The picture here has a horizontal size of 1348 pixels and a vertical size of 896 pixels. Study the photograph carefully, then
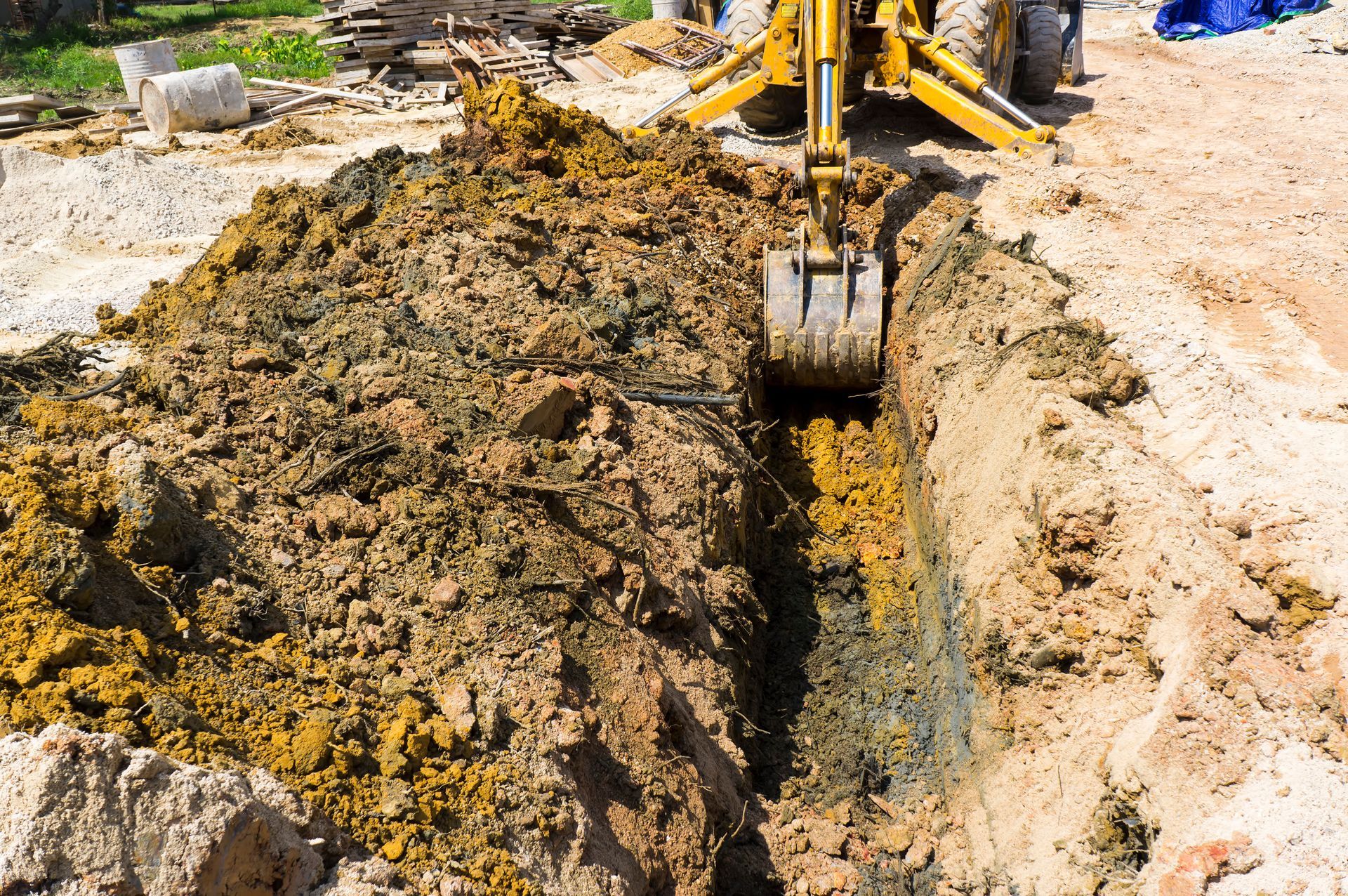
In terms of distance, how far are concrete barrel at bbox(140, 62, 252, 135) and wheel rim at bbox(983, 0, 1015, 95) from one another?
1016 centimetres

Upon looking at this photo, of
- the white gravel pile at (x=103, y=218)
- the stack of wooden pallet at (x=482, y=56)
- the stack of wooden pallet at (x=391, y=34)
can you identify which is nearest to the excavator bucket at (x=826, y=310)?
the white gravel pile at (x=103, y=218)

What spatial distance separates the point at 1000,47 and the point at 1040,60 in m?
1.52

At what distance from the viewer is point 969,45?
9203mm

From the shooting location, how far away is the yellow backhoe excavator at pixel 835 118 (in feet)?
21.2

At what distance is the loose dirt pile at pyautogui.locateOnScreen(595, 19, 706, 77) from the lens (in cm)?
1564

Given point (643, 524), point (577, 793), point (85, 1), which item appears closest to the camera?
point (577, 793)

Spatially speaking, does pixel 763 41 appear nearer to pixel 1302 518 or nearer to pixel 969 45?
pixel 969 45

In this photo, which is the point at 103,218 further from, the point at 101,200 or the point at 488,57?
the point at 488,57

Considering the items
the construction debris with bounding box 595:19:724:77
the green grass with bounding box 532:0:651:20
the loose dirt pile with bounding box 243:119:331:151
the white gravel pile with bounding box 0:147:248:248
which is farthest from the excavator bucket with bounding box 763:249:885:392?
the green grass with bounding box 532:0:651:20

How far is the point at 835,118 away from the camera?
6402 millimetres

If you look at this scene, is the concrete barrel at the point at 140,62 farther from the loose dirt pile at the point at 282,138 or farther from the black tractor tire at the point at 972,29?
the black tractor tire at the point at 972,29

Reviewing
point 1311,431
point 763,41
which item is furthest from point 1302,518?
point 763,41

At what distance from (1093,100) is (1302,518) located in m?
9.12

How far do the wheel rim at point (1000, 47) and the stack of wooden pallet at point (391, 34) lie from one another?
28.4 feet
